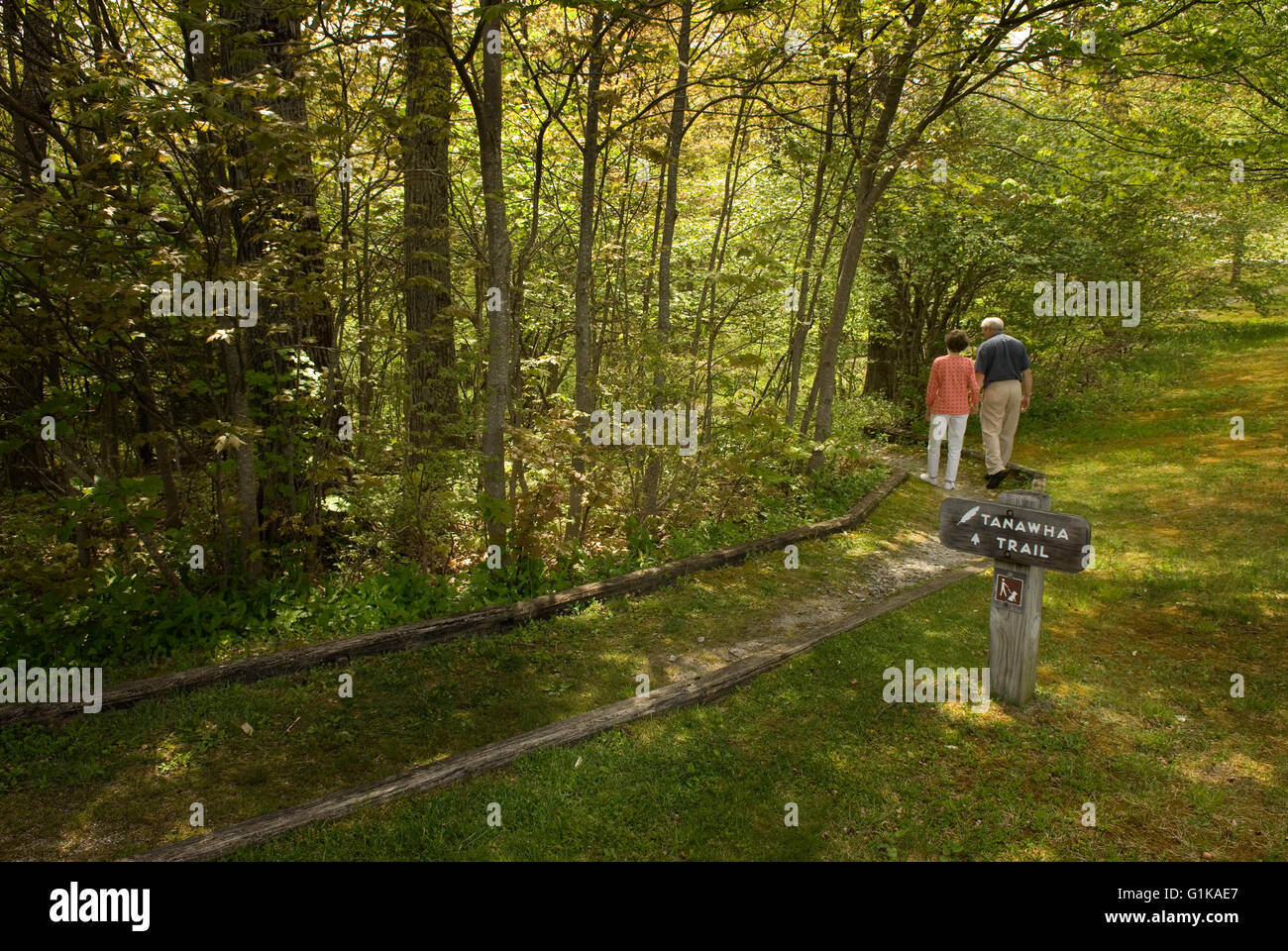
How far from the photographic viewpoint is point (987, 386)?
8734 mm

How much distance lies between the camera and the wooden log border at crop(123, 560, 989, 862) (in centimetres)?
363

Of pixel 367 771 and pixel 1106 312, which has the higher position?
pixel 1106 312

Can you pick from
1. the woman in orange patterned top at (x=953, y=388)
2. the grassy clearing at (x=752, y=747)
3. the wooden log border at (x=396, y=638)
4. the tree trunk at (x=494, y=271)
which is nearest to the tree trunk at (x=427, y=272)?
the tree trunk at (x=494, y=271)

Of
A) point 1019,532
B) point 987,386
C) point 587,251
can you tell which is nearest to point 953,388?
point 987,386

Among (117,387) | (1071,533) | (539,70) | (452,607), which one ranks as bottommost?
(452,607)

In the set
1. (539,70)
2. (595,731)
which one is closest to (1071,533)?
(595,731)

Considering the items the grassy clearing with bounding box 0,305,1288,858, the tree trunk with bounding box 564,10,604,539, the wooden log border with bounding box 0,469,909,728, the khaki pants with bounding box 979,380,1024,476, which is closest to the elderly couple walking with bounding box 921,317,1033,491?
the khaki pants with bounding box 979,380,1024,476

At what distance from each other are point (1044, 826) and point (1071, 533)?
178 centimetres

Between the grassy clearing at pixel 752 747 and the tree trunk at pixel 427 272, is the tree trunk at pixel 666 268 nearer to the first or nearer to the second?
the grassy clearing at pixel 752 747

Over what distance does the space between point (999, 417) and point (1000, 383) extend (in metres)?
0.44

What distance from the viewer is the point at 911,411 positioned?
16.6 metres

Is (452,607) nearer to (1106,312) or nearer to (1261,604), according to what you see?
(1261,604)

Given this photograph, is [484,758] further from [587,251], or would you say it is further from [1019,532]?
[587,251]
